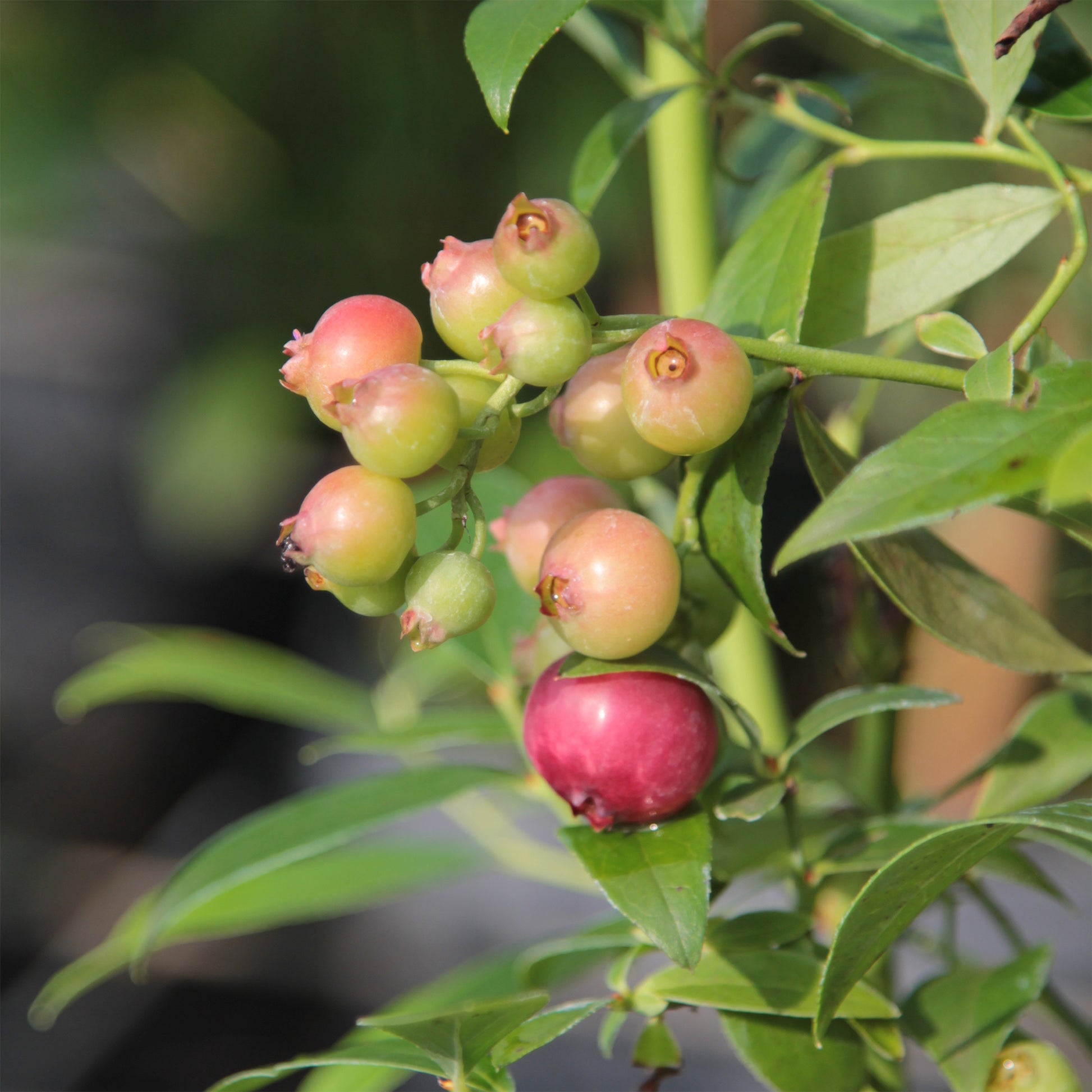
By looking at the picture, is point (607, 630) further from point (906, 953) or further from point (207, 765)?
point (207, 765)

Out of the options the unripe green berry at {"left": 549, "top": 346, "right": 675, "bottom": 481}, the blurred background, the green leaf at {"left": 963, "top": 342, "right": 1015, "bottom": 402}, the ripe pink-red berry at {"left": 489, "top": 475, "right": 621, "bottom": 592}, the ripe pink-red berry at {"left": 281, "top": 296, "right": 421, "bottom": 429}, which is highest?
the ripe pink-red berry at {"left": 281, "top": 296, "right": 421, "bottom": 429}

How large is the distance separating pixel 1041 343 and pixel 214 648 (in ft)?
1.64

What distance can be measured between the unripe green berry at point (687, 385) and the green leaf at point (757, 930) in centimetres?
15

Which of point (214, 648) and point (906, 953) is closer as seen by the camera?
point (214, 648)

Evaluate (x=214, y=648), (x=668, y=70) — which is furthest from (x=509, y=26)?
(x=214, y=648)

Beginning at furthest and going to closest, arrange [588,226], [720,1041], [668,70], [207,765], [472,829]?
1. [207,765]
2. [720,1041]
3. [472,829]
4. [668,70]
5. [588,226]

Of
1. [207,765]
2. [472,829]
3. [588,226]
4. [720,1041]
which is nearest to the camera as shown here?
[588,226]

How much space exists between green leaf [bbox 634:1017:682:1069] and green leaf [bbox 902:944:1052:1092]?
7 centimetres

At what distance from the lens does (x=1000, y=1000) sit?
31 cm

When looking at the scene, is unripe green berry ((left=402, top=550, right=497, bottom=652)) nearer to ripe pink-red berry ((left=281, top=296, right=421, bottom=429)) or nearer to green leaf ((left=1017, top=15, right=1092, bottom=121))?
ripe pink-red berry ((left=281, top=296, right=421, bottom=429))

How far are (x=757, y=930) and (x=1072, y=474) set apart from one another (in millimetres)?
196

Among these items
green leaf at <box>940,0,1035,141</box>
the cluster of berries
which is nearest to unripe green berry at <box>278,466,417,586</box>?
the cluster of berries

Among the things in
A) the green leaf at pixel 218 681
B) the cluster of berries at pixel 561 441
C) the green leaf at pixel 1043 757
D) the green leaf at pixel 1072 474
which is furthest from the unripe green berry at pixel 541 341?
the green leaf at pixel 218 681

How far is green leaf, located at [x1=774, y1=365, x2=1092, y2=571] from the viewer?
18 centimetres
